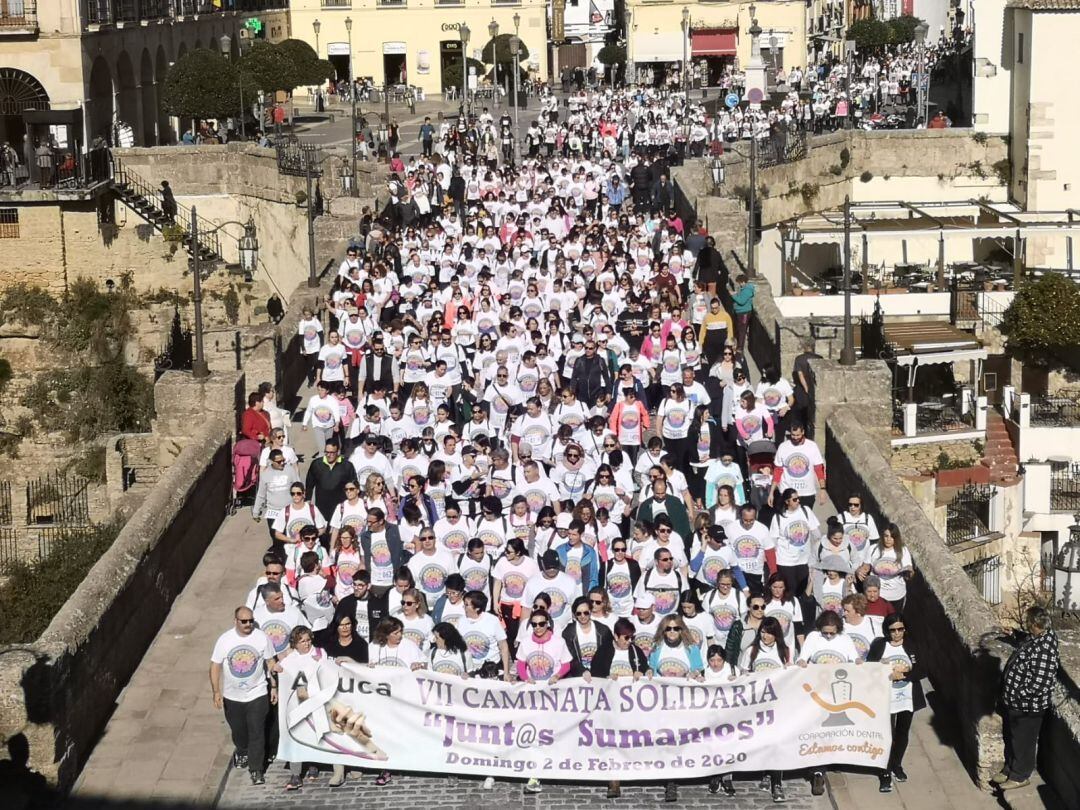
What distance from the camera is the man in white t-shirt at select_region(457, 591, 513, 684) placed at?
13414 millimetres

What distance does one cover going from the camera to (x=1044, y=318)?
4341cm

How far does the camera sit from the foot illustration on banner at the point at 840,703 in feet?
43.0

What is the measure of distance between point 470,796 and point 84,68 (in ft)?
121

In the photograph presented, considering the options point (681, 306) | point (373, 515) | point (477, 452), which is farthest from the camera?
point (681, 306)

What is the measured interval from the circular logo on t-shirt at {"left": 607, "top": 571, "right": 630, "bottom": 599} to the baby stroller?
5672 millimetres

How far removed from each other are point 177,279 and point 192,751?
3122cm

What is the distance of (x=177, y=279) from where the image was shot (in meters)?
44.3

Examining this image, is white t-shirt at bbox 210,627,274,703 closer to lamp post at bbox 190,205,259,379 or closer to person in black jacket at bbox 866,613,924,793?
A: person in black jacket at bbox 866,613,924,793

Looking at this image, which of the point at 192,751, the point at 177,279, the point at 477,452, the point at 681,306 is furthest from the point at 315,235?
the point at 192,751

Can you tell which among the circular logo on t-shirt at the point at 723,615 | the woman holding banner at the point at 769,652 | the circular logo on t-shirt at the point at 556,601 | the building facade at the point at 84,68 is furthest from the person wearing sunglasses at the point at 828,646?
the building facade at the point at 84,68

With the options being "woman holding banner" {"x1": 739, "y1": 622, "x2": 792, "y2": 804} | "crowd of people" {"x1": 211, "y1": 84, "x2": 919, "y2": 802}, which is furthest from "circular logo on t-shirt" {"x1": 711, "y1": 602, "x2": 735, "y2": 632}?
"woman holding banner" {"x1": 739, "y1": 622, "x2": 792, "y2": 804}


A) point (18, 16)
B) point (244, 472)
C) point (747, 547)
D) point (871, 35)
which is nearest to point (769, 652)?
point (747, 547)

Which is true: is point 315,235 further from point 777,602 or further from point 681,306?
point 777,602

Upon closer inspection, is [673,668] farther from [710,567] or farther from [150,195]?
[150,195]
